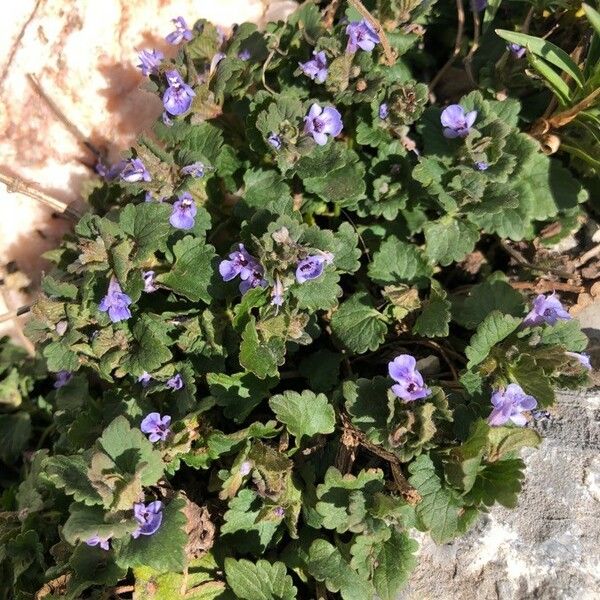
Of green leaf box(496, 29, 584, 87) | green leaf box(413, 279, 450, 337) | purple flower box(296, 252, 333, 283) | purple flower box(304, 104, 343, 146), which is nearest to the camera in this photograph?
purple flower box(296, 252, 333, 283)

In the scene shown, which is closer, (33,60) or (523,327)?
(523,327)

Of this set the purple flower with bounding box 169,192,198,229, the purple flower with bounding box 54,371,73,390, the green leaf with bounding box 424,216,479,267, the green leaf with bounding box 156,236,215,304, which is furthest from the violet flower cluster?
the purple flower with bounding box 54,371,73,390

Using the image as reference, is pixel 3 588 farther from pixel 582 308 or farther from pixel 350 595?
pixel 582 308

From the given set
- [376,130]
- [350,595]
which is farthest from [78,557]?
[376,130]

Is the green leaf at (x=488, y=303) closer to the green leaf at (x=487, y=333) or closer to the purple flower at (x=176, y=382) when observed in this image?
the green leaf at (x=487, y=333)

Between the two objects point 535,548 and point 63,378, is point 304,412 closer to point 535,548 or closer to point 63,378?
point 535,548

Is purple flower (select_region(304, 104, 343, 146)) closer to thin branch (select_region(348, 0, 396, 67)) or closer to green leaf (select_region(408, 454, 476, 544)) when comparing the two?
thin branch (select_region(348, 0, 396, 67))

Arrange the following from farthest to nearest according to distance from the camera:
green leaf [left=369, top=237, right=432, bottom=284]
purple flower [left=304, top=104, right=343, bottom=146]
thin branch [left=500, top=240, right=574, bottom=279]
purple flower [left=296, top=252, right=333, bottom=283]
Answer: thin branch [left=500, top=240, right=574, bottom=279] → green leaf [left=369, top=237, right=432, bottom=284] → purple flower [left=304, top=104, right=343, bottom=146] → purple flower [left=296, top=252, right=333, bottom=283]

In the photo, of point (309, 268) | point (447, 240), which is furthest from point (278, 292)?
point (447, 240)
